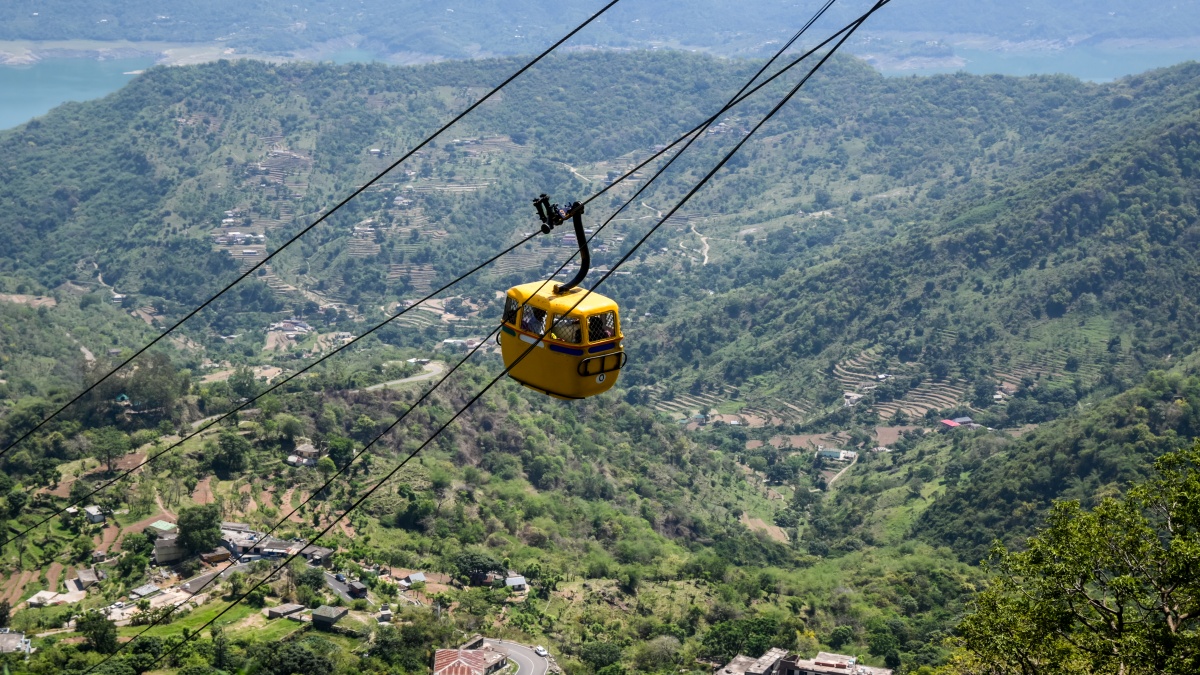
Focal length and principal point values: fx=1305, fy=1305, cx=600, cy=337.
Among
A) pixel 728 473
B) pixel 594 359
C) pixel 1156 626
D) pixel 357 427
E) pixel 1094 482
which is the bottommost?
pixel 728 473

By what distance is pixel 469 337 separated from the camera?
5753 inches

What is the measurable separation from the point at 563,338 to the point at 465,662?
2870 centimetres

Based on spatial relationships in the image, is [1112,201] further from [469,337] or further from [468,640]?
[468,640]

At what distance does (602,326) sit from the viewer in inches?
772

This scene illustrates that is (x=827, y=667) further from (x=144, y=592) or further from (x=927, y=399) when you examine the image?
(x=927, y=399)

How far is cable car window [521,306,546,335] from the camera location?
19.6 metres

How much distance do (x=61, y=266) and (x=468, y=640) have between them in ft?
451

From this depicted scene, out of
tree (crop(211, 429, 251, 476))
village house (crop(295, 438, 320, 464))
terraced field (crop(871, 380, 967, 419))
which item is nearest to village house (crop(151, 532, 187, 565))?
tree (crop(211, 429, 251, 476))

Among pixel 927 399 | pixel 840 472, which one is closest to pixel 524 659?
pixel 840 472

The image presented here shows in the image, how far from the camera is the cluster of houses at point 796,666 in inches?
1957

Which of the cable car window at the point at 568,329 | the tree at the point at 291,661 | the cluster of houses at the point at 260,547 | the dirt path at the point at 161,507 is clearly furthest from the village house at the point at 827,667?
the cable car window at the point at 568,329

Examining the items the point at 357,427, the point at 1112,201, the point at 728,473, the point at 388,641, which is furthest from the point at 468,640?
the point at 1112,201

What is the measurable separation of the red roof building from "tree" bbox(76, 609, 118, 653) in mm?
10736

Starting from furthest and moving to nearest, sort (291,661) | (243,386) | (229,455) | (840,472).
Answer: (840,472)
(243,386)
(229,455)
(291,661)
